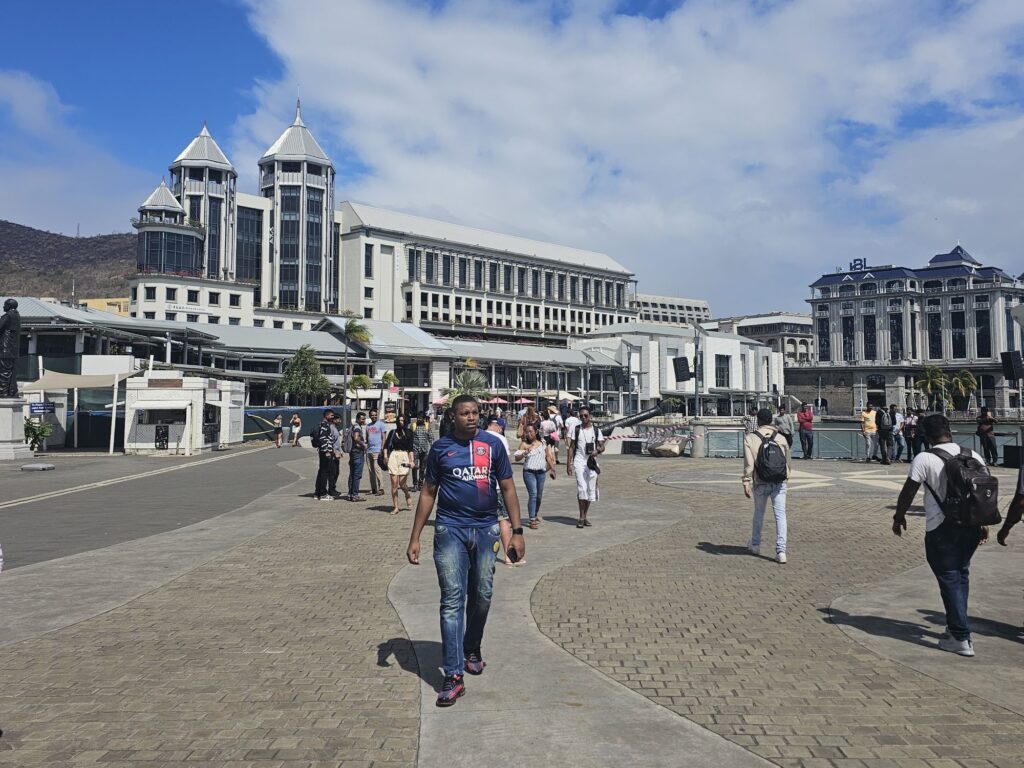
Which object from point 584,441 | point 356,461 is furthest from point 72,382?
point 584,441

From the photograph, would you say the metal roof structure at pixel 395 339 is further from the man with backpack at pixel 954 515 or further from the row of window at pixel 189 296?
the man with backpack at pixel 954 515

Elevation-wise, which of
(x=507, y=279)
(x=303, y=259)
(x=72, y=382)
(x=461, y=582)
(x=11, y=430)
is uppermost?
(x=507, y=279)

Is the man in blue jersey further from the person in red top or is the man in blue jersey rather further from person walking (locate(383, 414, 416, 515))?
the person in red top

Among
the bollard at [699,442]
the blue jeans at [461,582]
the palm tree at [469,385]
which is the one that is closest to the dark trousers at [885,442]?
the bollard at [699,442]

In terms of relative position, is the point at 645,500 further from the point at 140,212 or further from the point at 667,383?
the point at 667,383

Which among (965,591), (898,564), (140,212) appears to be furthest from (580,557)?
(140,212)

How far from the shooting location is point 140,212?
264ft

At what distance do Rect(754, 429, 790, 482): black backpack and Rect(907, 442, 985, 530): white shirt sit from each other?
3.05 meters

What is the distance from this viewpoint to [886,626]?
20.4 ft

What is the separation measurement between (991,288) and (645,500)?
446 feet

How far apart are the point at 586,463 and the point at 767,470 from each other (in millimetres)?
3162

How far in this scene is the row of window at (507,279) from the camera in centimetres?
10462

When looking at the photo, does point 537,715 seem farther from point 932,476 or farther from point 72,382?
point 72,382

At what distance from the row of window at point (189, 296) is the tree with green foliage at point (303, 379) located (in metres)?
24.6
